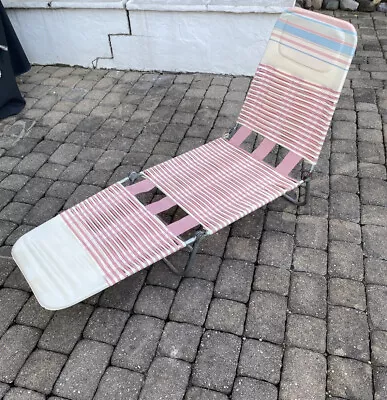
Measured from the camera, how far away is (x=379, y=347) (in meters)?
2.51

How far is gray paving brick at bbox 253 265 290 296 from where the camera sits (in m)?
2.85

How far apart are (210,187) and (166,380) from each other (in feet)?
4.40

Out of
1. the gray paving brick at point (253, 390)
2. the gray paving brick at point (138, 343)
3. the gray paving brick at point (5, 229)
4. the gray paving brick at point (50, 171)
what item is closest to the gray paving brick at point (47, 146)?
the gray paving brick at point (50, 171)

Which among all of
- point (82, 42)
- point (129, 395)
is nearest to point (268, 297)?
point (129, 395)

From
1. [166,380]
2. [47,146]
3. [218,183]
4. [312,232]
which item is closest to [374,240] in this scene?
[312,232]

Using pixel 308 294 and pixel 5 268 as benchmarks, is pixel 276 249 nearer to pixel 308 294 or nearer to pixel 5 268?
pixel 308 294

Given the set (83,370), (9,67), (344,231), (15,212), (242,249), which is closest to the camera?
(83,370)

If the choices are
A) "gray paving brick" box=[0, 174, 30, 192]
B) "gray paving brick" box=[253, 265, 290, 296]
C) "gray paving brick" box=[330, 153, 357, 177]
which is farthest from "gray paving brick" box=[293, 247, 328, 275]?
"gray paving brick" box=[0, 174, 30, 192]

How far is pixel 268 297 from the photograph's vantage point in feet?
9.19

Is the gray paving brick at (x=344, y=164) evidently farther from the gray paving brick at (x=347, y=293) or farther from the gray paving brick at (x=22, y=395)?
the gray paving brick at (x=22, y=395)

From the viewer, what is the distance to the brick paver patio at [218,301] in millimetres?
2406

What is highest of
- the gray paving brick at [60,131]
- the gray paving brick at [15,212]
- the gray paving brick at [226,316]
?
the gray paving brick at [226,316]

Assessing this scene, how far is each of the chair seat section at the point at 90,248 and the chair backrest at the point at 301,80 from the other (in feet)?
4.16

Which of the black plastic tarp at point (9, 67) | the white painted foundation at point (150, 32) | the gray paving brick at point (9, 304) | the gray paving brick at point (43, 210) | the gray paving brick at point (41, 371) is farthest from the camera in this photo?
the white painted foundation at point (150, 32)
